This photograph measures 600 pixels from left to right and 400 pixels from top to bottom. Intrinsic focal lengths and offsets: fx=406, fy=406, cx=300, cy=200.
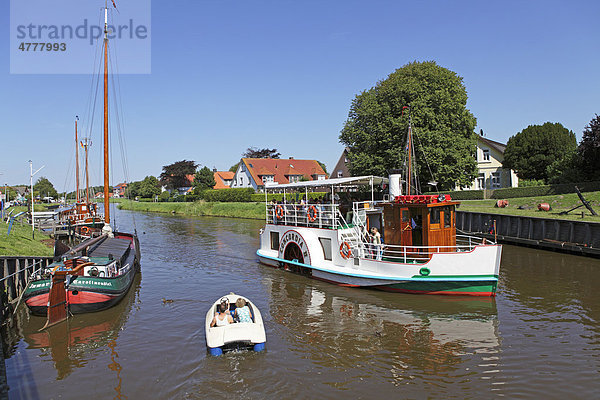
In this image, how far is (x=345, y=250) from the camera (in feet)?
58.1

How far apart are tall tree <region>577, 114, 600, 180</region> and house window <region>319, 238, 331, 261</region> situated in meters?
30.6

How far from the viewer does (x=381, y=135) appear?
125ft

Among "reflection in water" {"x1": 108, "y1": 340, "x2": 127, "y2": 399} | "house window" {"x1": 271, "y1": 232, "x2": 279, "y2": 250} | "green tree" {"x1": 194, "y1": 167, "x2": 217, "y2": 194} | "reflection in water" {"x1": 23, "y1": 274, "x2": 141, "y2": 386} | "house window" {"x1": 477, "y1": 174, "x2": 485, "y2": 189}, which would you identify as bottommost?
"reflection in water" {"x1": 108, "y1": 340, "x2": 127, "y2": 399}

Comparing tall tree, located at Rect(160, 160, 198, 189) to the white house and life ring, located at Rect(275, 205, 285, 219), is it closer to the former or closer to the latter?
the white house

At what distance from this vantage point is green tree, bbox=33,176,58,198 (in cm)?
12704

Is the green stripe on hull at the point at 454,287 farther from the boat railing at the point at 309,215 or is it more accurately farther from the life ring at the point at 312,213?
the life ring at the point at 312,213

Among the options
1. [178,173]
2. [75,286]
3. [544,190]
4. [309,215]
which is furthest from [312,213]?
[178,173]

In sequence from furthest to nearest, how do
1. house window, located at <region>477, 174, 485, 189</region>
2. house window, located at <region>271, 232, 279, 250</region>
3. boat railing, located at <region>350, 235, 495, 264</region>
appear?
house window, located at <region>477, 174, 485, 189</region> → house window, located at <region>271, 232, 279, 250</region> → boat railing, located at <region>350, 235, 495, 264</region>

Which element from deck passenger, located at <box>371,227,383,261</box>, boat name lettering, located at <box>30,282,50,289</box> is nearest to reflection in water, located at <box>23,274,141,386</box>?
boat name lettering, located at <box>30,282,50,289</box>

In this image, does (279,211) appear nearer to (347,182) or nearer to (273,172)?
(347,182)

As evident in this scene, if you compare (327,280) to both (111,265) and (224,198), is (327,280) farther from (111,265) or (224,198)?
(224,198)

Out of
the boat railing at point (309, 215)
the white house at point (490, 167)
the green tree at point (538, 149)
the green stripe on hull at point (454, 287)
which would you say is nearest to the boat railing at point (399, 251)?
the green stripe on hull at point (454, 287)

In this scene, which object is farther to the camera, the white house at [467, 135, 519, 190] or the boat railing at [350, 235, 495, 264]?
the white house at [467, 135, 519, 190]

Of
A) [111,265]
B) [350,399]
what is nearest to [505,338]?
[350,399]
